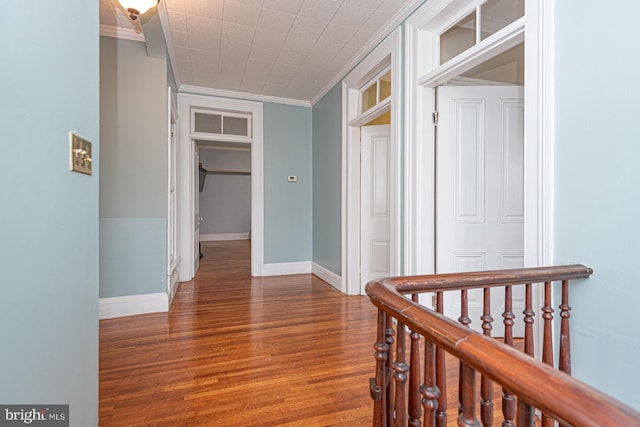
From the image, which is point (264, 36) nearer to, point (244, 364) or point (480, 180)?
point (480, 180)

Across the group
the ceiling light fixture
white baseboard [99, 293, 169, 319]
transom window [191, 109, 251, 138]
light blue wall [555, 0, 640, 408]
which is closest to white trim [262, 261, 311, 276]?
white baseboard [99, 293, 169, 319]

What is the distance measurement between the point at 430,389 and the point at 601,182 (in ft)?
3.92

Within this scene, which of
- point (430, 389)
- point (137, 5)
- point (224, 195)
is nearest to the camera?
point (430, 389)

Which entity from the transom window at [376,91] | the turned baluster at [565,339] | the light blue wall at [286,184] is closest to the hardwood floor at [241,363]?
the turned baluster at [565,339]

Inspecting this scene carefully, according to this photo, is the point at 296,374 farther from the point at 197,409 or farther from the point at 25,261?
the point at 25,261

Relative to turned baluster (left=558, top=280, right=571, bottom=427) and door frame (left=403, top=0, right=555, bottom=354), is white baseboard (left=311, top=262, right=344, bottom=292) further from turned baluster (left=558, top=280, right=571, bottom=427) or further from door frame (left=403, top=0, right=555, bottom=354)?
turned baluster (left=558, top=280, right=571, bottom=427)

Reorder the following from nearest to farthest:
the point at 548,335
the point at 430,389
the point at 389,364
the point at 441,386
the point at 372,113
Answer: the point at 430,389 < the point at 441,386 < the point at 389,364 < the point at 548,335 < the point at 372,113

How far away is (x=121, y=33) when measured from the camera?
2.84 metres

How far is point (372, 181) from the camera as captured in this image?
3.66 meters

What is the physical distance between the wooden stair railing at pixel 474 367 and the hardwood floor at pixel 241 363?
0.78 m

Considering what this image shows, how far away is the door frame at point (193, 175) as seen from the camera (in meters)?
4.11

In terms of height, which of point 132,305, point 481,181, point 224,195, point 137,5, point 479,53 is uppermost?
point 137,5

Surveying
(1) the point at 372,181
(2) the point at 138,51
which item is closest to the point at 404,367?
(1) the point at 372,181

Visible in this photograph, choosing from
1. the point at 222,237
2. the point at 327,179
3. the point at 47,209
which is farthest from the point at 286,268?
the point at 222,237
